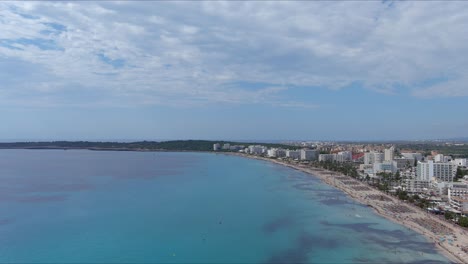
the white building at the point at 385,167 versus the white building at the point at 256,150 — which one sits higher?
the white building at the point at 256,150

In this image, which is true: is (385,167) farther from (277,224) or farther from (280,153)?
(280,153)

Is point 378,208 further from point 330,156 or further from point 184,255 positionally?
point 330,156

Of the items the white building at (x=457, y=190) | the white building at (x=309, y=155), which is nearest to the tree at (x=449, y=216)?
the white building at (x=457, y=190)

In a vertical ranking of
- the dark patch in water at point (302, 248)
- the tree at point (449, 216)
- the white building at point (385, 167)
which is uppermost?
the white building at point (385, 167)

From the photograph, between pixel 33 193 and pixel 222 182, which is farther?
pixel 222 182

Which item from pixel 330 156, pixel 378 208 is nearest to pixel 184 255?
pixel 378 208

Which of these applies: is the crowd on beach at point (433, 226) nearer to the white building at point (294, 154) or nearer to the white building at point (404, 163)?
the white building at point (404, 163)
